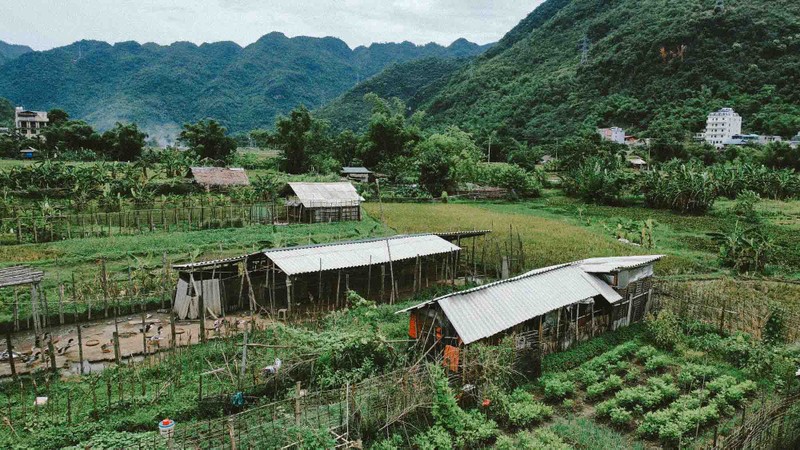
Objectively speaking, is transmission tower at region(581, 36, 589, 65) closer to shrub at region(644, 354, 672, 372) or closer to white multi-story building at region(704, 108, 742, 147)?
white multi-story building at region(704, 108, 742, 147)

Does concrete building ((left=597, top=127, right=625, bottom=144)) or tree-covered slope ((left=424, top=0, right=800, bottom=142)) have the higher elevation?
tree-covered slope ((left=424, top=0, right=800, bottom=142))

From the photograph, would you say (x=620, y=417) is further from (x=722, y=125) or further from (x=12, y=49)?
(x=12, y=49)

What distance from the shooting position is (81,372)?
11.4 meters

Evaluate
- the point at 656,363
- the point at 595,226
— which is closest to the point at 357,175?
the point at 595,226

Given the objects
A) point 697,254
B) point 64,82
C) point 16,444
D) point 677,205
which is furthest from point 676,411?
point 64,82

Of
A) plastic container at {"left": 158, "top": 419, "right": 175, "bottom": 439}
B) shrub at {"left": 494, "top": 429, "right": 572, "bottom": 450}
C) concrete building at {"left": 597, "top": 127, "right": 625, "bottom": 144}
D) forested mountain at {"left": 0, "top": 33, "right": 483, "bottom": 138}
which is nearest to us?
plastic container at {"left": 158, "top": 419, "right": 175, "bottom": 439}

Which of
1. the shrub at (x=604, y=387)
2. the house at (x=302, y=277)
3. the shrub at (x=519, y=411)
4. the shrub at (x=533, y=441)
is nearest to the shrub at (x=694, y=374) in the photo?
the shrub at (x=604, y=387)

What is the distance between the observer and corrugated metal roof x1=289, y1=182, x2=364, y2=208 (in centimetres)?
3072

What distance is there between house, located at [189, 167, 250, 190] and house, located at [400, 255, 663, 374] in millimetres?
28269

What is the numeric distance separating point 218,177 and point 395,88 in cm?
8874

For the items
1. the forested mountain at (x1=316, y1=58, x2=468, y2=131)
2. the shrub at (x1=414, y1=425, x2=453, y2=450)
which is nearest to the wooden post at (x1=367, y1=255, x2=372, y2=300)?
the shrub at (x1=414, y1=425, x2=453, y2=450)

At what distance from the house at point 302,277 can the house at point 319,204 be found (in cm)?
1223

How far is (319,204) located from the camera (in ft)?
102

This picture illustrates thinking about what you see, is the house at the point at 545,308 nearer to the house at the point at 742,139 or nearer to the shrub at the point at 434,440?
the shrub at the point at 434,440
